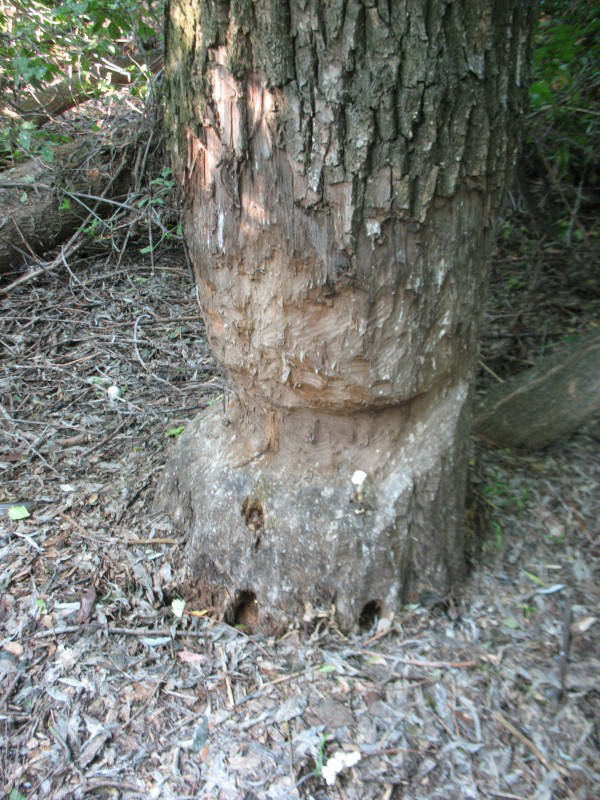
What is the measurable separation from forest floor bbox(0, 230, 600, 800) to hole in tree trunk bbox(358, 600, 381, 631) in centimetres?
4

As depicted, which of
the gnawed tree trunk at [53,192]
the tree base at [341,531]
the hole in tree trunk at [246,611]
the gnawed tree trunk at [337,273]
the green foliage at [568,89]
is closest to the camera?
the gnawed tree trunk at [337,273]

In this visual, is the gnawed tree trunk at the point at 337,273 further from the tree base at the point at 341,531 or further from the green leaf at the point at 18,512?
the green leaf at the point at 18,512

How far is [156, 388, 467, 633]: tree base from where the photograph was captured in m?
2.19

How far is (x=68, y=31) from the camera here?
4.82 meters

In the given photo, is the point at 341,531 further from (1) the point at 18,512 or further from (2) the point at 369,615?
(1) the point at 18,512

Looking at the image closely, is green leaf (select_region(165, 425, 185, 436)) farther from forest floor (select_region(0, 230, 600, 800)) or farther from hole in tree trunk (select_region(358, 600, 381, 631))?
hole in tree trunk (select_region(358, 600, 381, 631))

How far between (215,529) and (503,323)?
82.2 inches

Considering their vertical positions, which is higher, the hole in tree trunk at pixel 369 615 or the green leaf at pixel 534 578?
the green leaf at pixel 534 578

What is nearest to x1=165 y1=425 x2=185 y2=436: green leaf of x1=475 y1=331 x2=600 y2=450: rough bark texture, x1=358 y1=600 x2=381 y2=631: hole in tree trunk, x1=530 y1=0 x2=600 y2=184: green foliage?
x1=358 y1=600 x2=381 y2=631: hole in tree trunk

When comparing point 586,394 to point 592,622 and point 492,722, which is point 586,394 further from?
point 492,722

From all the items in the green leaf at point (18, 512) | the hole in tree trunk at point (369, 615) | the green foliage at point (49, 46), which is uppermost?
the green foliage at point (49, 46)

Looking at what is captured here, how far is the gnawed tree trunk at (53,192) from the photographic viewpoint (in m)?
4.44

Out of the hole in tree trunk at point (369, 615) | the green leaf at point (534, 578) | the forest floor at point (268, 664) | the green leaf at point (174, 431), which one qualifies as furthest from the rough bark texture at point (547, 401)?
the green leaf at point (174, 431)

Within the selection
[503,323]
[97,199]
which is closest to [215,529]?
[503,323]
